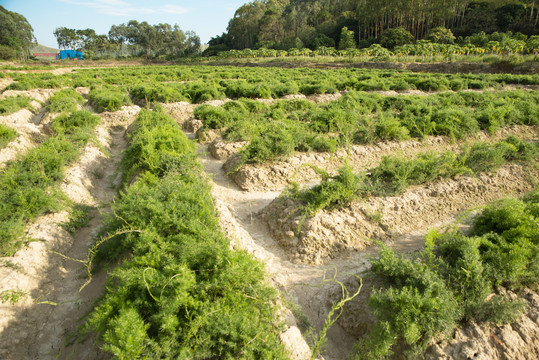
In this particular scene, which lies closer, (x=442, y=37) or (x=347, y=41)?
(x=442, y=37)

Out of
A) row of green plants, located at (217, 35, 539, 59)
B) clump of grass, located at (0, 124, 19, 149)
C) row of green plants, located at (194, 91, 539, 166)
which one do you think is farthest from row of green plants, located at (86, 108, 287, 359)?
row of green plants, located at (217, 35, 539, 59)

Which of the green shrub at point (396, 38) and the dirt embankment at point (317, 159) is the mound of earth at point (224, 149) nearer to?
the dirt embankment at point (317, 159)

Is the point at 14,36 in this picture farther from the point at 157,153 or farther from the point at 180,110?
the point at 157,153

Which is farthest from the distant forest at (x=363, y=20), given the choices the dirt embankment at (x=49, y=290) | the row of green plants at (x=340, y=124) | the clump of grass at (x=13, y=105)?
the dirt embankment at (x=49, y=290)

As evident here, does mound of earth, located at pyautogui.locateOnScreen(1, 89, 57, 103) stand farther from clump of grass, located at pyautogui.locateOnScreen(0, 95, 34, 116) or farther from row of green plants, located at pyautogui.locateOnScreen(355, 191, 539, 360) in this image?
row of green plants, located at pyautogui.locateOnScreen(355, 191, 539, 360)

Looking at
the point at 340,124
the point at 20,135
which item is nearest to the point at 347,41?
the point at 340,124

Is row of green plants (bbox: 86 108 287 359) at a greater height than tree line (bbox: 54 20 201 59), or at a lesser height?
lesser
